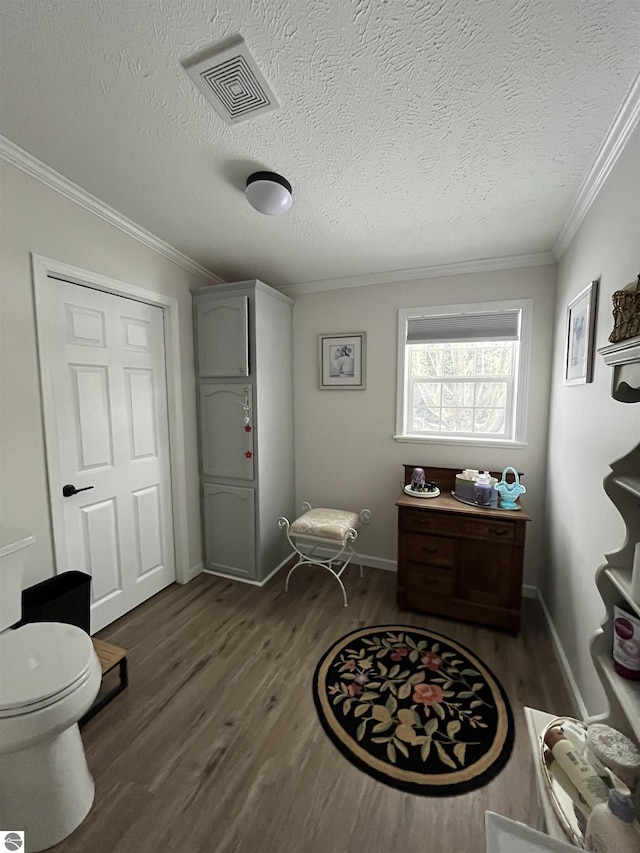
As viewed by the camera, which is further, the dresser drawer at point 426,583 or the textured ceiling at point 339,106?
the dresser drawer at point 426,583

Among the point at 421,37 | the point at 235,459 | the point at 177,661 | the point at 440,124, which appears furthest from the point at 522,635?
the point at 421,37

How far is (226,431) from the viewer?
271cm

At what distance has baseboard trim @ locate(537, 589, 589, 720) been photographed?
5.15ft

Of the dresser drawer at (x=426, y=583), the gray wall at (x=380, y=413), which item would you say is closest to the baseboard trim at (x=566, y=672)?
the gray wall at (x=380, y=413)

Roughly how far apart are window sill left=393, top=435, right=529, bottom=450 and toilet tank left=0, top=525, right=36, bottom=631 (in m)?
2.39

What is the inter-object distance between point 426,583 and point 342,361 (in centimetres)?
181

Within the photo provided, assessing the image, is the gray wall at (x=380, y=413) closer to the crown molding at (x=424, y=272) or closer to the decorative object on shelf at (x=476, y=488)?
the crown molding at (x=424, y=272)

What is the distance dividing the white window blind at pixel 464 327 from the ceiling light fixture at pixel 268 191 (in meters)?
1.45

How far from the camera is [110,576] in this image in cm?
219

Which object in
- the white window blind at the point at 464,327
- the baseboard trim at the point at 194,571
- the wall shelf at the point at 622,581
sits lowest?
the baseboard trim at the point at 194,571

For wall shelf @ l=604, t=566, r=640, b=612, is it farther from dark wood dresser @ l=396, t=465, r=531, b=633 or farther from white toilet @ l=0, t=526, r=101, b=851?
white toilet @ l=0, t=526, r=101, b=851

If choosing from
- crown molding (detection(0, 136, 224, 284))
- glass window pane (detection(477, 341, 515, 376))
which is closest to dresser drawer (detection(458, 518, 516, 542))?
glass window pane (detection(477, 341, 515, 376))

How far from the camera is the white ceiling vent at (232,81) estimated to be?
1.08 m

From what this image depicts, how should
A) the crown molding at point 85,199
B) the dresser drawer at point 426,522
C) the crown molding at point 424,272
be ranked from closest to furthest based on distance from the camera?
the crown molding at point 85,199, the dresser drawer at point 426,522, the crown molding at point 424,272
